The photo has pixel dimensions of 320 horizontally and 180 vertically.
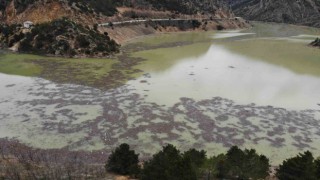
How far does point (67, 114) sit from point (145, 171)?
14965mm

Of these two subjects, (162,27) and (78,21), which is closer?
(78,21)

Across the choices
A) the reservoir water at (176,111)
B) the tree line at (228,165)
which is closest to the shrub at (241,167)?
the tree line at (228,165)

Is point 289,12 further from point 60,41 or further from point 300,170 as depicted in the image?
point 300,170

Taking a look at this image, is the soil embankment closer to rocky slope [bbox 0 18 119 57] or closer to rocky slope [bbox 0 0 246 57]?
rocky slope [bbox 0 0 246 57]

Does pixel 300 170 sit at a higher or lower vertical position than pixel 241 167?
higher

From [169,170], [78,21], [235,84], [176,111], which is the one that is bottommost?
[235,84]

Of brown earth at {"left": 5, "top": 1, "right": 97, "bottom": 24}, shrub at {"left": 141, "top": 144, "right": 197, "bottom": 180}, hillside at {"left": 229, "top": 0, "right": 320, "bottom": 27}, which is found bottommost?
hillside at {"left": 229, "top": 0, "right": 320, "bottom": 27}

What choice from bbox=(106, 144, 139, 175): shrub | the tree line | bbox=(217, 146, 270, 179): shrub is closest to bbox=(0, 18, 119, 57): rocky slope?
bbox=(106, 144, 139, 175): shrub

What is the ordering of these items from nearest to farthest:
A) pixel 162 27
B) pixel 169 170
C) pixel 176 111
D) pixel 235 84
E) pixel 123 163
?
pixel 169 170 < pixel 123 163 < pixel 176 111 < pixel 235 84 < pixel 162 27

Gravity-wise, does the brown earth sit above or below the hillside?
above

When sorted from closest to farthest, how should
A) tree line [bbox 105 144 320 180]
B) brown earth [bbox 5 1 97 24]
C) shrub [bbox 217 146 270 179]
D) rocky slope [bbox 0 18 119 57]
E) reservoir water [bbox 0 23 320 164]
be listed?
tree line [bbox 105 144 320 180] < shrub [bbox 217 146 270 179] < reservoir water [bbox 0 23 320 164] < rocky slope [bbox 0 18 119 57] < brown earth [bbox 5 1 97 24]

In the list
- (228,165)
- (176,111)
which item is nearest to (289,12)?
(176,111)

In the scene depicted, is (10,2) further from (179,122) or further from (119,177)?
(119,177)

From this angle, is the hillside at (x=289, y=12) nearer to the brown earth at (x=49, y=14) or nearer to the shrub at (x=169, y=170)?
the brown earth at (x=49, y=14)
